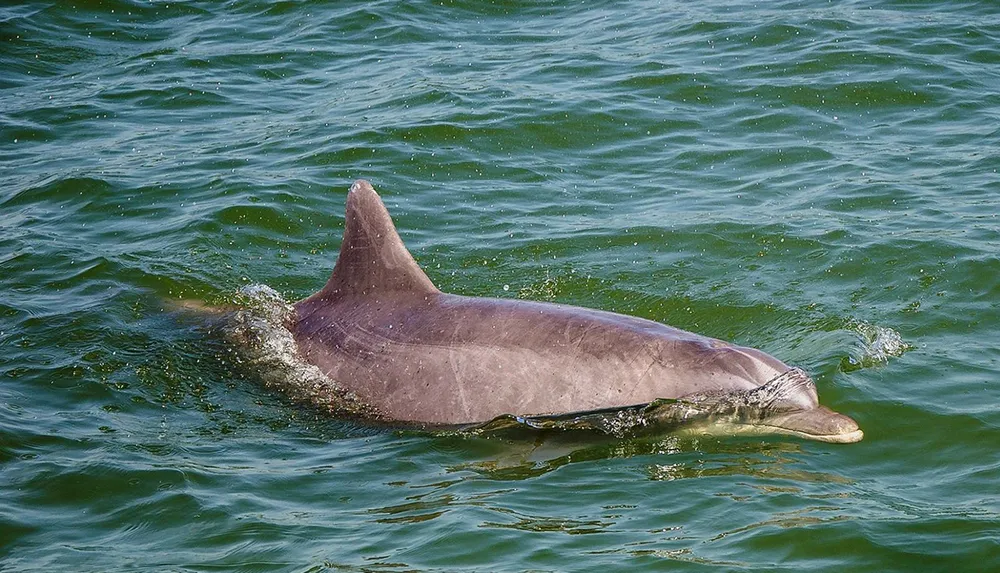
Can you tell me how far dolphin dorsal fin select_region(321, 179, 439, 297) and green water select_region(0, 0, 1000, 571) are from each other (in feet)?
3.70

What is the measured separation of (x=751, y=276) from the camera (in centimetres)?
1137

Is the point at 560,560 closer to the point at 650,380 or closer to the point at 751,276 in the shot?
the point at 650,380

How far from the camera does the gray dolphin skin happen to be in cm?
821

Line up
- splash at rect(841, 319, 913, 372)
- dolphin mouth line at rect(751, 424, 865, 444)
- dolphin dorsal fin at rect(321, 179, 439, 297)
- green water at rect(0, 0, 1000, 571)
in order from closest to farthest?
green water at rect(0, 0, 1000, 571)
dolphin mouth line at rect(751, 424, 865, 444)
dolphin dorsal fin at rect(321, 179, 439, 297)
splash at rect(841, 319, 913, 372)

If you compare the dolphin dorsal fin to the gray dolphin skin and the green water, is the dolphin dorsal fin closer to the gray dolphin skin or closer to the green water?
the gray dolphin skin

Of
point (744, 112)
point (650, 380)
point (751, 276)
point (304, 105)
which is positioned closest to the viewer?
point (650, 380)

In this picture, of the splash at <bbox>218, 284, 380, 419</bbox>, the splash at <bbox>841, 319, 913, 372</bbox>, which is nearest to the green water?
the splash at <bbox>841, 319, 913, 372</bbox>

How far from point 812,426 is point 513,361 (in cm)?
201

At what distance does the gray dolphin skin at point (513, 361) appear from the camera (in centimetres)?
821

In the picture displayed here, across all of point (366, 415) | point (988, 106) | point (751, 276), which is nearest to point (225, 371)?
point (366, 415)

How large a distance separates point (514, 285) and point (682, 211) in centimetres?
245

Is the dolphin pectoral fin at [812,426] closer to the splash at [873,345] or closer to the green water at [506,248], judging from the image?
the green water at [506,248]

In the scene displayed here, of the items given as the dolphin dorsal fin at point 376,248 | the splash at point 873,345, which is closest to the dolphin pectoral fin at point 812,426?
the splash at point 873,345

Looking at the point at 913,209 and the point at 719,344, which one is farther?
the point at 913,209
